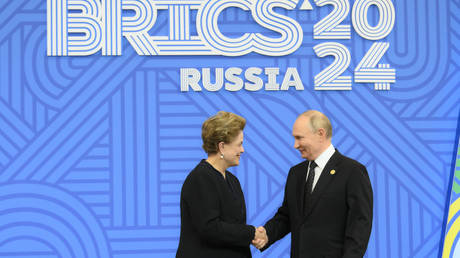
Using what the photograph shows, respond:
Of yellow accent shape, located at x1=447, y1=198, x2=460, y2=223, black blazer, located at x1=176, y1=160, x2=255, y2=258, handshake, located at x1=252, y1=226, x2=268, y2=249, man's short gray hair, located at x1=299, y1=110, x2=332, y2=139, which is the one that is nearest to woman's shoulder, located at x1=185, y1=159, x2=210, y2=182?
black blazer, located at x1=176, y1=160, x2=255, y2=258

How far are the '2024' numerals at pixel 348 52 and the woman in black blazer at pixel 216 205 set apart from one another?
5.79 ft

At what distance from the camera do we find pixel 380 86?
4559mm

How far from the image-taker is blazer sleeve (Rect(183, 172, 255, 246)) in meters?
2.80

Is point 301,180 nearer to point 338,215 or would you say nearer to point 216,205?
point 338,215

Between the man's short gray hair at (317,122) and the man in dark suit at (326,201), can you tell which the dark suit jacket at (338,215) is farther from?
the man's short gray hair at (317,122)

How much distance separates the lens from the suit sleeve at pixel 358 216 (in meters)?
2.72

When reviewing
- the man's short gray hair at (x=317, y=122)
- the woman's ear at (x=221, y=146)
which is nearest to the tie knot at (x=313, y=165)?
the man's short gray hair at (x=317, y=122)

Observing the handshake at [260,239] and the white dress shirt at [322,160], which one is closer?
the white dress shirt at [322,160]

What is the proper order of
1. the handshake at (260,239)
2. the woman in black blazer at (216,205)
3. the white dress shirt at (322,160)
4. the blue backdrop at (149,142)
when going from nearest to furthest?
the woman in black blazer at (216,205) < the white dress shirt at (322,160) < the handshake at (260,239) < the blue backdrop at (149,142)

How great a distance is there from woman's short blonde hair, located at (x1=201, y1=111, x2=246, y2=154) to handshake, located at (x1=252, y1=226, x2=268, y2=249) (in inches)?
20.2

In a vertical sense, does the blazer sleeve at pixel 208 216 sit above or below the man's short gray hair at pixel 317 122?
below

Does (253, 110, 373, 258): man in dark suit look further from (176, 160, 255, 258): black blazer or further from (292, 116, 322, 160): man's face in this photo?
(176, 160, 255, 258): black blazer

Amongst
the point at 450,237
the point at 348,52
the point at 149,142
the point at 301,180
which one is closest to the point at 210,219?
the point at 301,180

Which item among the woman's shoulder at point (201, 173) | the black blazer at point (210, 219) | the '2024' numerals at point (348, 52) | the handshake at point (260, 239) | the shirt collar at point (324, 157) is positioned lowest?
the handshake at point (260, 239)
